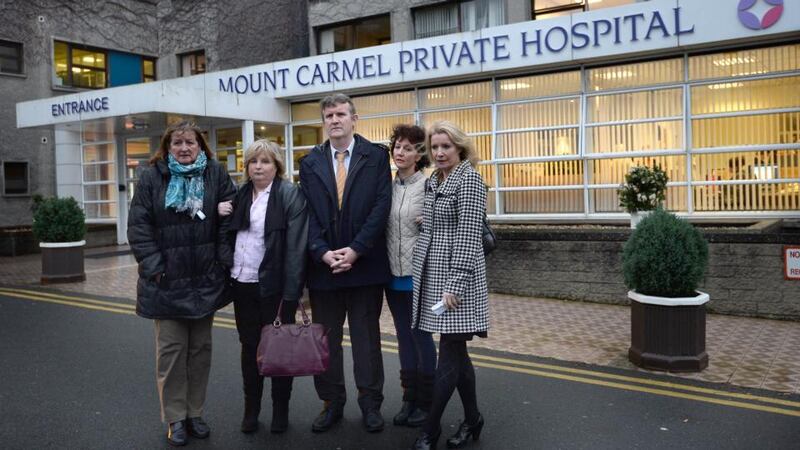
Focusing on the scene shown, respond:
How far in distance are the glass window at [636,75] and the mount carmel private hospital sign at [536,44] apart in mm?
589

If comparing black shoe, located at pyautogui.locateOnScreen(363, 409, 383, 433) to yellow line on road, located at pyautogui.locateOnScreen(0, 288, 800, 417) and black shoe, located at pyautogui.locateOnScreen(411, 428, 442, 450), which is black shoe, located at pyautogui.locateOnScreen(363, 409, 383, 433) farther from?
yellow line on road, located at pyautogui.locateOnScreen(0, 288, 800, 417)

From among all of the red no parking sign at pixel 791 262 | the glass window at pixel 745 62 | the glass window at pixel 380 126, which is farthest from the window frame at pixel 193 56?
the red no parking sign at pixel 791 262

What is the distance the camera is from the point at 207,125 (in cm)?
1748

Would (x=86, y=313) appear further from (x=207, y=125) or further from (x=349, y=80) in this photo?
(x=207, y=125)

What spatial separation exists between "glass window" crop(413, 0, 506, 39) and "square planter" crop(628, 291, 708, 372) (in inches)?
419

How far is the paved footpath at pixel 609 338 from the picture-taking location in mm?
6133

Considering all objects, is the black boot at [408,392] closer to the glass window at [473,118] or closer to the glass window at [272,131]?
the glass window at [473,118]

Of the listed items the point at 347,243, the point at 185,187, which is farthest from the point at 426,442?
the point at 185,187

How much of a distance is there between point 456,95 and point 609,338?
779cm

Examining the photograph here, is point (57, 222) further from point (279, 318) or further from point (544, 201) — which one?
point (279, 318)

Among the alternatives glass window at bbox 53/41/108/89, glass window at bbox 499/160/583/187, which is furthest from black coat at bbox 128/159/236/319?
glass window at bbox 53/41/108/89

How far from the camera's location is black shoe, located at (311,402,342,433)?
4.68 m

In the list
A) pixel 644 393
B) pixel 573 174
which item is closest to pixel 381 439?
pixel 644 393

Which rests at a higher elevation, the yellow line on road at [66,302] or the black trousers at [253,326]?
the black trousers at [253,326]
